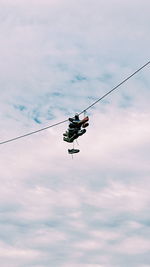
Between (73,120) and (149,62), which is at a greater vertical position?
(73,120)

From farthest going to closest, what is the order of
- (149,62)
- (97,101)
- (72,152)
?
(72,152) < (97,101) < (149,62)

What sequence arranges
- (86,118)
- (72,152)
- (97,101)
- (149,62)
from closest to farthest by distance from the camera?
(149,62), (97,101), (86,118), (72,152)

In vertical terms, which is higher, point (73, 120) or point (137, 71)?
point (73, 120)

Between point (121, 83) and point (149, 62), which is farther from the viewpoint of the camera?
point (121, 83)

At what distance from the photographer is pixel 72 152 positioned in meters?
27.3

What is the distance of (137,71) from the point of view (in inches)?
755

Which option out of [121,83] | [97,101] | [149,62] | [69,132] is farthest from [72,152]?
[149,62]

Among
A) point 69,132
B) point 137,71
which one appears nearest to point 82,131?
point 69,132

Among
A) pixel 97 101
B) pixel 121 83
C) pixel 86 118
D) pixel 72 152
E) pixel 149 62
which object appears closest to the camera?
pixel 149 62

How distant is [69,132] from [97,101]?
3.69 m

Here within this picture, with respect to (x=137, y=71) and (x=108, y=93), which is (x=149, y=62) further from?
(x=108, y=93)

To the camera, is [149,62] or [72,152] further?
[72,152]

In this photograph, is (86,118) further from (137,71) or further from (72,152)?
(137,71)

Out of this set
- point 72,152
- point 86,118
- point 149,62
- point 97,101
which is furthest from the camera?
point 72,152
